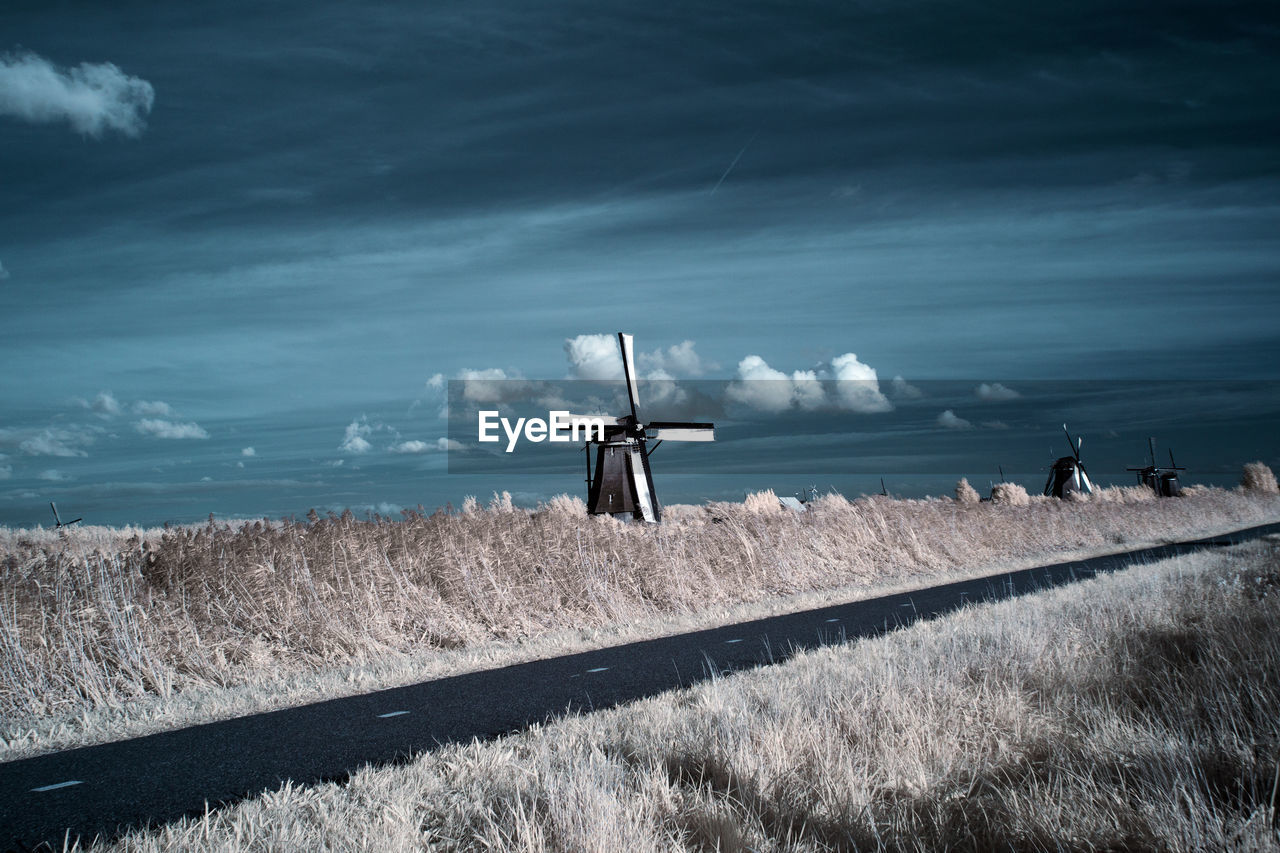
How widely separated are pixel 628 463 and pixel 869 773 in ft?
79.3

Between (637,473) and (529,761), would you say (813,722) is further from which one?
(637,473)

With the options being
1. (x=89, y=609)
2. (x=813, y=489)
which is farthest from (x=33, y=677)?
(x=813, y=489)

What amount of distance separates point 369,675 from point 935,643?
6304 millimetres

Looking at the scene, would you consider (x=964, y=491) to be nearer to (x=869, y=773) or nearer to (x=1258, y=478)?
(x=1258, y=478)

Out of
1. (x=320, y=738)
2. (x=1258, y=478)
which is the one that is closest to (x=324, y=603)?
(x=320, y=738)

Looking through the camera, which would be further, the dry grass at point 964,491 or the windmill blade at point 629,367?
the dry grass at point 964,491

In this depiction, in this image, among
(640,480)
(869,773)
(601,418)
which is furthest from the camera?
(601,418)

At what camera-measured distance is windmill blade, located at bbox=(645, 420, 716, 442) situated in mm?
31391

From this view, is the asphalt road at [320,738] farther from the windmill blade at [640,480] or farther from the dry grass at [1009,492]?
the dry grass at [1009,492]

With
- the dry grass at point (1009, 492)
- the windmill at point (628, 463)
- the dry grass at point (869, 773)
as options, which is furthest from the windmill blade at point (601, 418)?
the dry grass at point (1009, 492)

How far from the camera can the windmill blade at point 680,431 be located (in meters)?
31.4

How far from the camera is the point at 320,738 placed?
721cm

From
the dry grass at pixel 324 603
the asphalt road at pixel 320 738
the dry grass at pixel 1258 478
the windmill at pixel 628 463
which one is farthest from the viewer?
the dry grass at pixel 1258 478

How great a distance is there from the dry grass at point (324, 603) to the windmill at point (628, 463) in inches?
379
